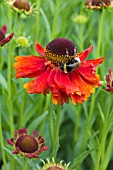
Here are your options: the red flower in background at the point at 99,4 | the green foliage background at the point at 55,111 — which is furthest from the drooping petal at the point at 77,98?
the red flower in background at the point at 99,4

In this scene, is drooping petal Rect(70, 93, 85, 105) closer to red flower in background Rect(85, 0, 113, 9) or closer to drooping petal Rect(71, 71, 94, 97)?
drooping petal Rect(71, 71, 94, 97)

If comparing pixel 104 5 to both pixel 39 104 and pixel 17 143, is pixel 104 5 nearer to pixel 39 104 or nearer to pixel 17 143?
pixel 39 104

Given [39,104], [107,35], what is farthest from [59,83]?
[107,35]

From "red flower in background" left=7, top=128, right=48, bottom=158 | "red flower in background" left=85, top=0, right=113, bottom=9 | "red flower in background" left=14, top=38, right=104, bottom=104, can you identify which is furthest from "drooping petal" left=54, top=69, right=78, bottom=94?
"red flower in background" left=85, top=0, right=113, bottom=9

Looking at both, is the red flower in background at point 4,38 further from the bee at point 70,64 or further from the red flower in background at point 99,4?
the red flower in background at point 99,4

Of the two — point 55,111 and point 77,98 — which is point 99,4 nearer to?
point 55,111

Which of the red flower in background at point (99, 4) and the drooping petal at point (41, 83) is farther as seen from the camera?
the red flower in background at point (99, 4)

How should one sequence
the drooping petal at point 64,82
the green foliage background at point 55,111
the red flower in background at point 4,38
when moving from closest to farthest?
1. the drooping petal at point 64,82
2. the red flower in background at point 4,38
3. the green foliage background at point 55,111

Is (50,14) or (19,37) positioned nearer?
(19,37)
